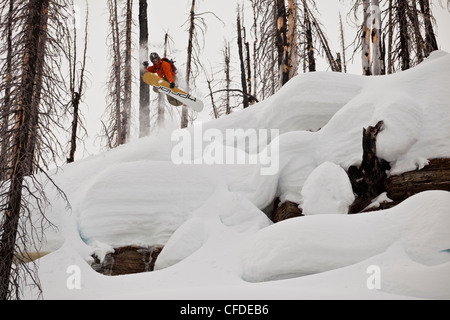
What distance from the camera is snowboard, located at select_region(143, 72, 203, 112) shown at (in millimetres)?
10188

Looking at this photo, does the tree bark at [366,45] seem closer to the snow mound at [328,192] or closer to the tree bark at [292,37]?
the tree bark at [292,37]

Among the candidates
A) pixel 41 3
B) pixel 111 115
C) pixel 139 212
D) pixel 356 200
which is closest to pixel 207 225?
pixel 139 212

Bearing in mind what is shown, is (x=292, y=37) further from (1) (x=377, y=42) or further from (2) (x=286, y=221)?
(2) (x=286, y=221)

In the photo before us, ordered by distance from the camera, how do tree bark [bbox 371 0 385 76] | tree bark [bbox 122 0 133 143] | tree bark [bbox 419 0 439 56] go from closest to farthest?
tree bark [bbox 371 0 385 76], tree bark [bbox 419 0 439 56], tree bark [bbox 122 0 133 143]

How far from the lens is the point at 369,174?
18.1 feet

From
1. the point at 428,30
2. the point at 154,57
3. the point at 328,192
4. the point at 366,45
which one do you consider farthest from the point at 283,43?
the point at 328,192

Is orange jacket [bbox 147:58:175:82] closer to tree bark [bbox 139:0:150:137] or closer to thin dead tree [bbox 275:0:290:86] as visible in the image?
tree bark [bbox 139:0:150:137]

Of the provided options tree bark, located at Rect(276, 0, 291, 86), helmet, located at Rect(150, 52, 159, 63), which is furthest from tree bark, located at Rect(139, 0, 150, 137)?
tree bark, located at Rect(276, 0, 291, 86)

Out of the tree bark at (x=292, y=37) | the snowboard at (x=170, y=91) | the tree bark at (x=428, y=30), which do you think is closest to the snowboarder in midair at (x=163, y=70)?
the snowboard at (x=170, y=91)

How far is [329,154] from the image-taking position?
6.04 metres

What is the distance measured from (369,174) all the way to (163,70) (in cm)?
672

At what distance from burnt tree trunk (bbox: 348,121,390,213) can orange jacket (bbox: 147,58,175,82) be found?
6.34 metres

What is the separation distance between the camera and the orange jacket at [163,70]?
33.4ft
